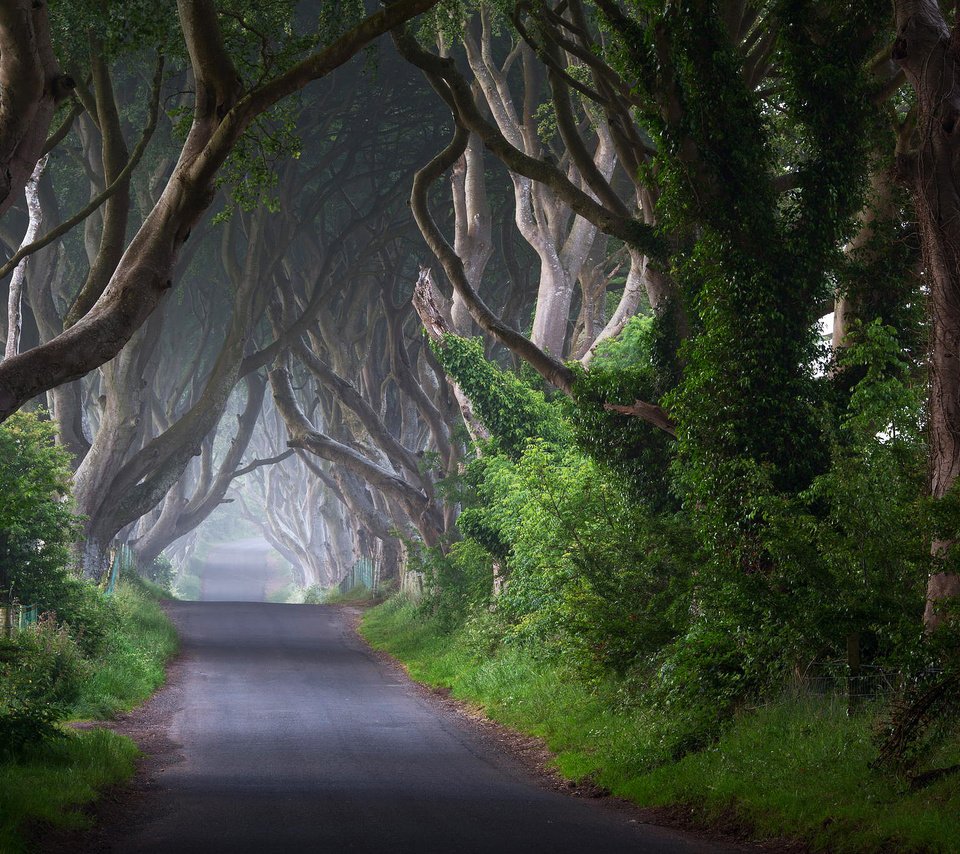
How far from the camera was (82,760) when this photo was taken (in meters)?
10.6

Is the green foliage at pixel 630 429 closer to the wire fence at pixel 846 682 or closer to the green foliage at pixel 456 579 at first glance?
the wire fence at pixel 846 682

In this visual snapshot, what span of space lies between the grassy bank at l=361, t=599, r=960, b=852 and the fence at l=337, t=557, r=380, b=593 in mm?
22432

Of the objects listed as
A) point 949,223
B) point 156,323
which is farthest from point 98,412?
point 949,223

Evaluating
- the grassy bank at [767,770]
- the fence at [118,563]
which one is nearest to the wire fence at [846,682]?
the grassy bank at [767,770]

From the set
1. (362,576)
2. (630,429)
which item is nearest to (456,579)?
(630,429)

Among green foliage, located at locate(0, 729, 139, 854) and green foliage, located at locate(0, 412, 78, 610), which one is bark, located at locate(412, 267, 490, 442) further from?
green foliage, located at locate(0, 729, 139, 854)

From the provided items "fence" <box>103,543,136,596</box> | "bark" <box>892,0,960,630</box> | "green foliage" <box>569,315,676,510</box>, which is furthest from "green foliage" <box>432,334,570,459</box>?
"bark" <box>892,0,960,630</box>

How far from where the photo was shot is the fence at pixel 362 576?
124ft

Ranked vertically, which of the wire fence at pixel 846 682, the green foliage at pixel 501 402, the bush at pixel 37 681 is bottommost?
the bush at pixel 37 681

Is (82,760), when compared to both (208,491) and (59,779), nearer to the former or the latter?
(59,779)

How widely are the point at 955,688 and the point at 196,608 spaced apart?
1166 inches

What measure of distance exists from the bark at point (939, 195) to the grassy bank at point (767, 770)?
234 centimetres

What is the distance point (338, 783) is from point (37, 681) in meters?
5.10

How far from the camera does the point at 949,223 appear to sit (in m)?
10.3
